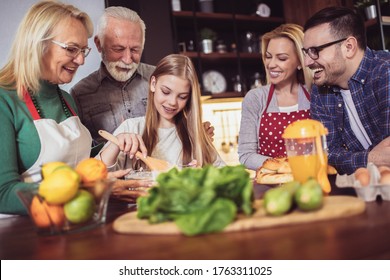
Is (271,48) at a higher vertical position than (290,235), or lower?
higher

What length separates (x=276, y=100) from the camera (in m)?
2.26

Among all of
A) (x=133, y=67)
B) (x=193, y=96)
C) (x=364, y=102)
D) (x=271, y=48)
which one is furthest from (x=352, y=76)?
(x=133, y=67)

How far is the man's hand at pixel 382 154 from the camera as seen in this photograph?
1461 millimetres

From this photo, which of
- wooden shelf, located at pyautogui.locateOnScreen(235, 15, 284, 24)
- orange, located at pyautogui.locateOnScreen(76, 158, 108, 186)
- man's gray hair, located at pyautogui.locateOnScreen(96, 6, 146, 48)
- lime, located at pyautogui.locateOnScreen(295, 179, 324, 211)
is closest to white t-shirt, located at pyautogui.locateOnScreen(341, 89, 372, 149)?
man's gray hair, located at pyautogui.locateOnScreen(96, 6, 146, 48)

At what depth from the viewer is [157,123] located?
1.99 m

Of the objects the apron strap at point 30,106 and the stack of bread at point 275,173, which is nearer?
the stack of bread at point 275,173

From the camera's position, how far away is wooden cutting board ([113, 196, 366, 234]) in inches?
27.3

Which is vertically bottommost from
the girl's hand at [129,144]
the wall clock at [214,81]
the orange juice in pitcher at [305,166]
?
the orange juice in pitcher at [305,166]

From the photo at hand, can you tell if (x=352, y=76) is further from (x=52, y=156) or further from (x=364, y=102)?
(x=52, y=156)

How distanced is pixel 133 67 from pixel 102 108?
27 cm

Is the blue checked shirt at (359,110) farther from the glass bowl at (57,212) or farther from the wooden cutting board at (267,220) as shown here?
the glass bowl at (57,212)

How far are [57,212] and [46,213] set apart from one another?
0.02 meters

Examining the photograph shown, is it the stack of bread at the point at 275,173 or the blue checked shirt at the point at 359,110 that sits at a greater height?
the blue checked shirt at the point at 359,110

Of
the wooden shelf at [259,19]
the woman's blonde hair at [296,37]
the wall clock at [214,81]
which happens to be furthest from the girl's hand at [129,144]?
the wooden shelf at [259,19]
